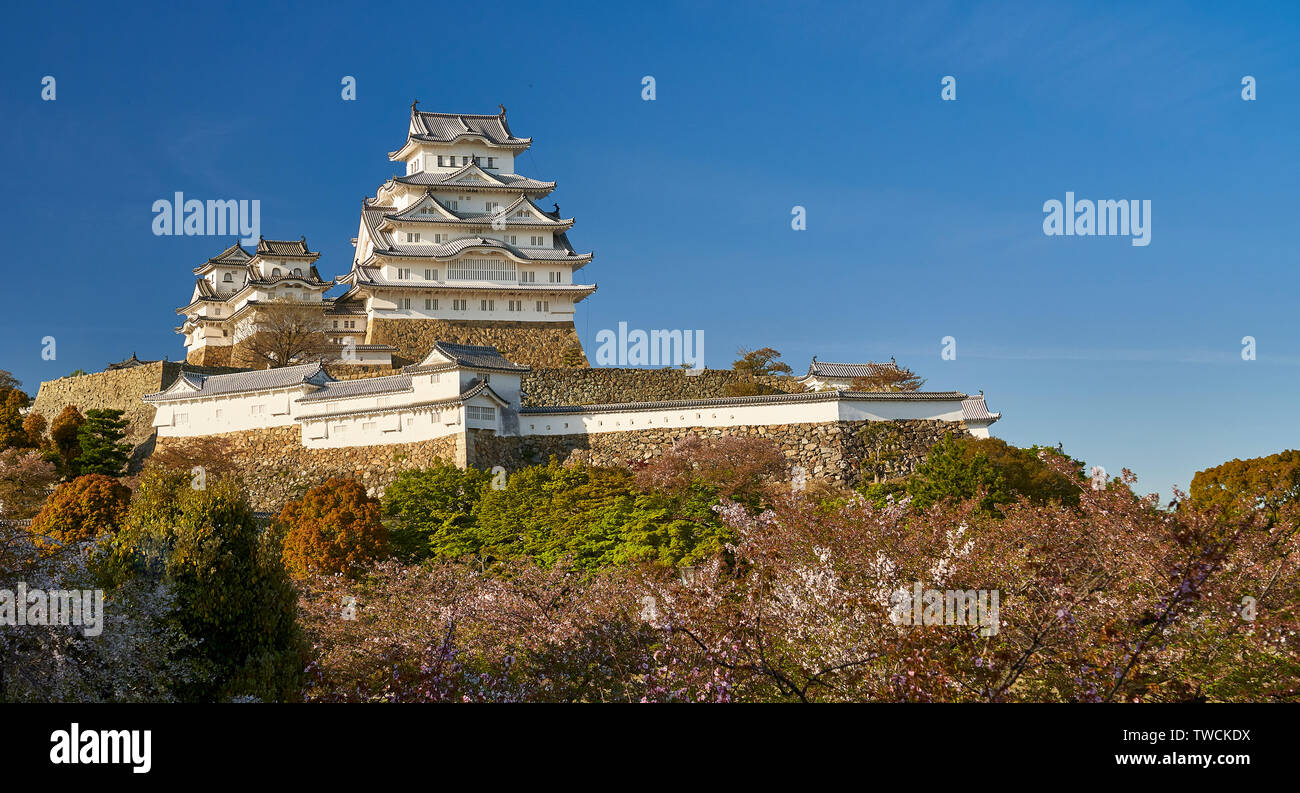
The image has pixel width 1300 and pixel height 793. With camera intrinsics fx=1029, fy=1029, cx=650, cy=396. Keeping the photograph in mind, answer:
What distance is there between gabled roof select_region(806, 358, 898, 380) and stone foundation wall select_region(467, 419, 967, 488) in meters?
11.1

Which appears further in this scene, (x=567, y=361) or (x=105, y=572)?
(x=567, y=361)

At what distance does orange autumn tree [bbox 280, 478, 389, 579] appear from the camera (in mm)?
21578

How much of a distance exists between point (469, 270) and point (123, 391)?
15.0 meters

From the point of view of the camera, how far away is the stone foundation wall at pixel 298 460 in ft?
97.7

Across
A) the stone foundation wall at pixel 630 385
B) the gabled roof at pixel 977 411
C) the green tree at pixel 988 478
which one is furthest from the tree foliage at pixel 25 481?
the gabled roof at pixel 977 411

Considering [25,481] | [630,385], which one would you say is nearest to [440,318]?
[630,385]

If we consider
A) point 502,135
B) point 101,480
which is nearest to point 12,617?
point 101,480

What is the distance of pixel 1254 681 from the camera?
11.1 m

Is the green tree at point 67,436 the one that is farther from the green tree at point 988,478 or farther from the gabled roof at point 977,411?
the gabled roof at point 977,411

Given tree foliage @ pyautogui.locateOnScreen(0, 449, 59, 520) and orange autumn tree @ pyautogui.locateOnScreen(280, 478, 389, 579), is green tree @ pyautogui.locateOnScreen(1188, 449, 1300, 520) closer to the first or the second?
orange autumn tree @ pyautogui.locateOnScreen(280, 478, 389, 579)

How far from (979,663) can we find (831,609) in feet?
5.34

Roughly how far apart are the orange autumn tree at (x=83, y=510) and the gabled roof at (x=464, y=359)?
9.07 metres
